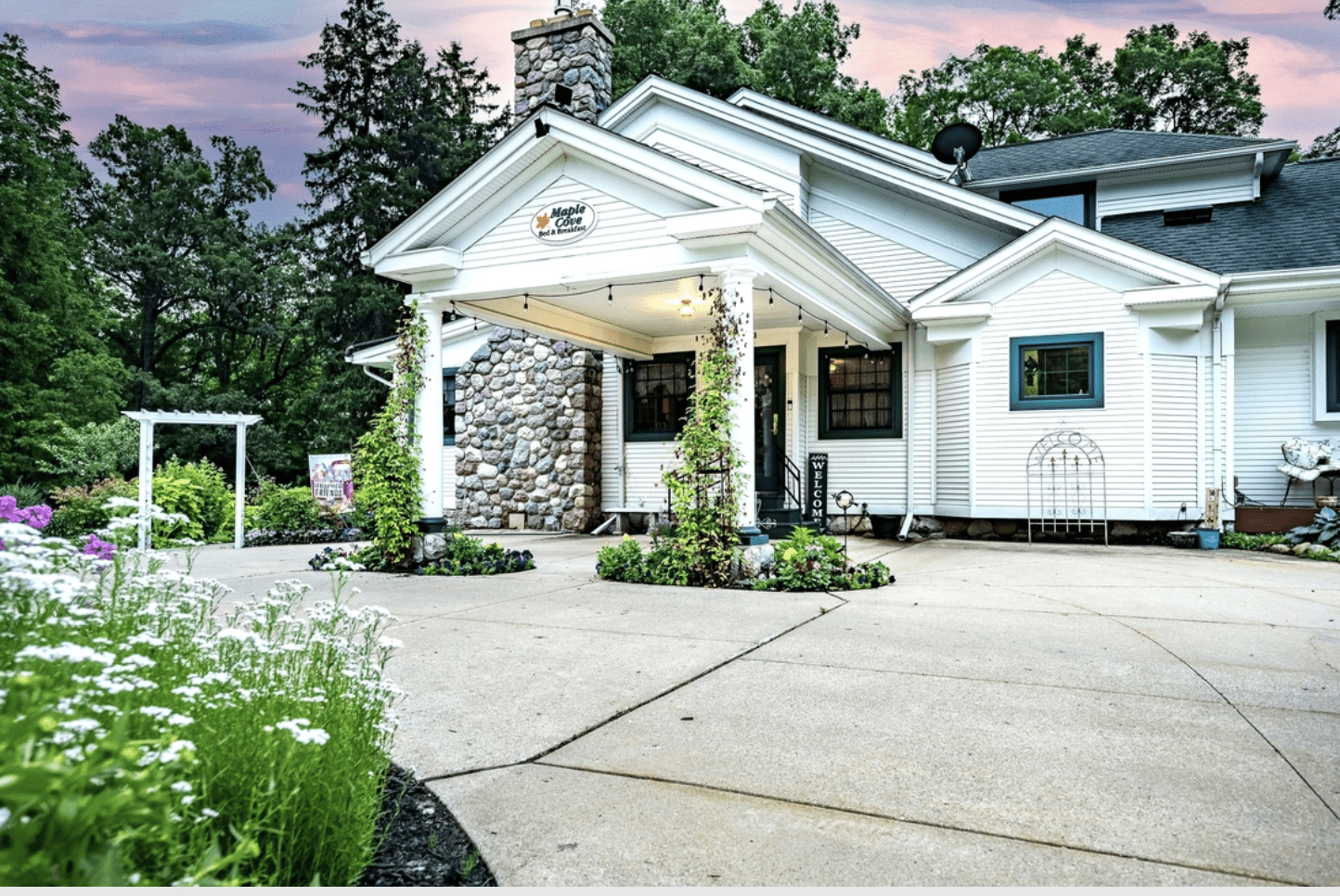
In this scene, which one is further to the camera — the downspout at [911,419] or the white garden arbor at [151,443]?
the downspout at [911,419]

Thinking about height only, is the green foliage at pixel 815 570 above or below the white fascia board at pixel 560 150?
below

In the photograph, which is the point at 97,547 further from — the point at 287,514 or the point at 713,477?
the point at 287,514

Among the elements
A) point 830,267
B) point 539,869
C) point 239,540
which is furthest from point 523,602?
point 239,540

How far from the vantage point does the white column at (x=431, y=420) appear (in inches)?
327

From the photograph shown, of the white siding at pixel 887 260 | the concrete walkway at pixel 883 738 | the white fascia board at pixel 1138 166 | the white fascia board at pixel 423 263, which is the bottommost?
the concrete walkway at pixel 883 738

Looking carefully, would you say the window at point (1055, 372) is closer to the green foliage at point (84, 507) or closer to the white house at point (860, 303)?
the white house at point (860, 303)

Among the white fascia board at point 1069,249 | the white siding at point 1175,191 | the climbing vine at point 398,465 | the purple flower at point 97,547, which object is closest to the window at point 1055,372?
the white fascia board at point 1069,249

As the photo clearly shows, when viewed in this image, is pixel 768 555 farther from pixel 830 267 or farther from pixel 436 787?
pixel 436 787

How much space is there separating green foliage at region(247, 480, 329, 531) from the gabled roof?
38.6 ft

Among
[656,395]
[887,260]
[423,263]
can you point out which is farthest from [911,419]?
[423,263]

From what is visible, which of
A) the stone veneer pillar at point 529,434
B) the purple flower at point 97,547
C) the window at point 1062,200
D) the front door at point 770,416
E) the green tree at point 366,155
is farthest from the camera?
the green tree at point 366,155

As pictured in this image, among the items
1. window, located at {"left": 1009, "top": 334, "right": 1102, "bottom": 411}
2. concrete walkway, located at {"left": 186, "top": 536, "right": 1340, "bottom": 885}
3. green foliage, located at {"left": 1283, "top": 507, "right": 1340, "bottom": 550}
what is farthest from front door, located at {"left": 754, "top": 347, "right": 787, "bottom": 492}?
green foliage, located at {"left": 1283, "top": 507, "right": 1340, "bottom": 550}

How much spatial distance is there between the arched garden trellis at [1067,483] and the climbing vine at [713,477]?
5.26 metres

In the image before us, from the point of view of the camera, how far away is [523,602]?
6.09m
